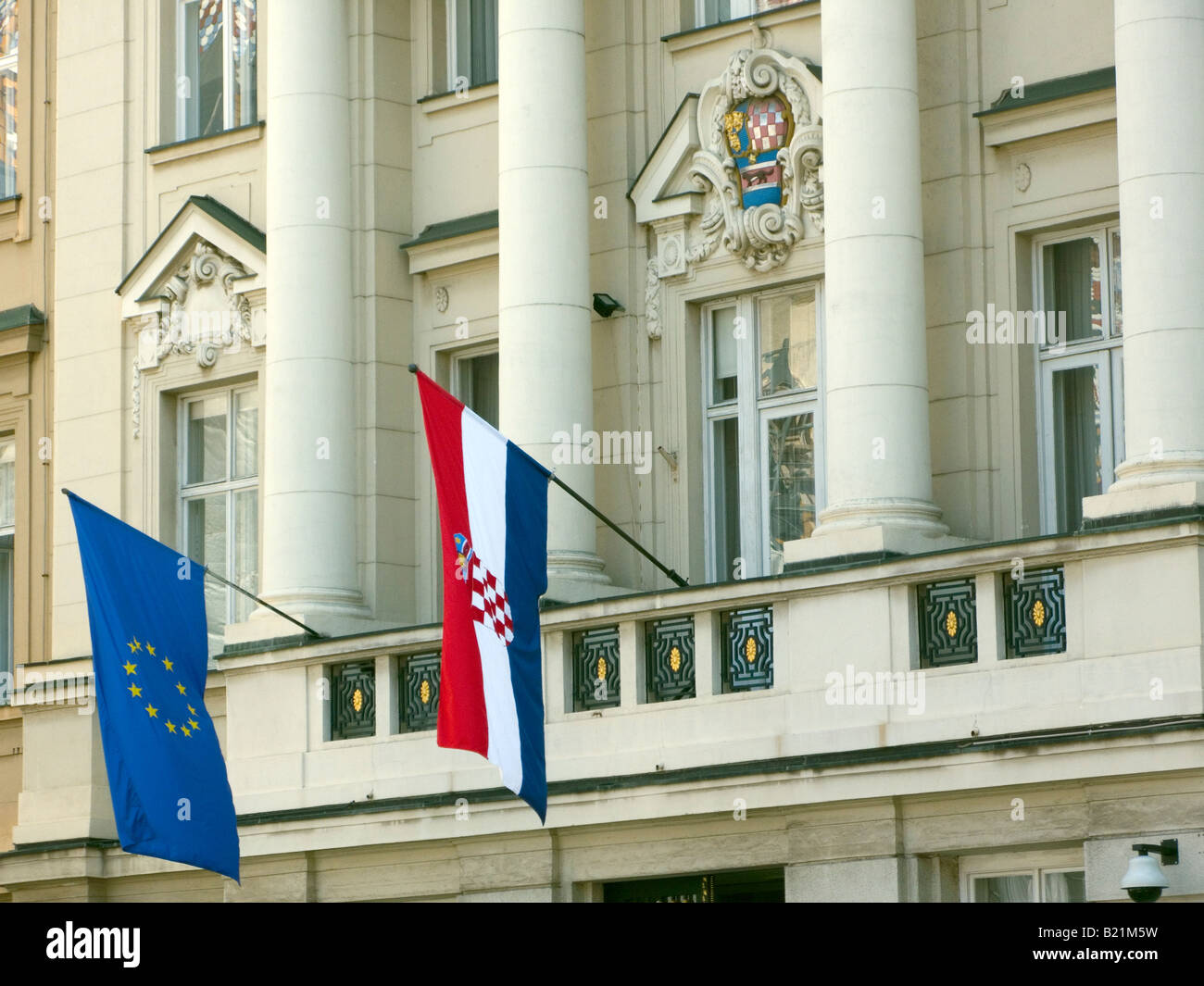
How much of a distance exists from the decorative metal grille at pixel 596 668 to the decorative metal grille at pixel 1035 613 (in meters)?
3.37

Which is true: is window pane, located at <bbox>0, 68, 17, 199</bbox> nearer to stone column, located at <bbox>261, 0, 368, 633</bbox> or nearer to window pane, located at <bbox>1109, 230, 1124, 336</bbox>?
stone column, located at <bbox>261, 0, 368, 633</bbox>

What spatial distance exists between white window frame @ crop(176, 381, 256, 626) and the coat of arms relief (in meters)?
4.31

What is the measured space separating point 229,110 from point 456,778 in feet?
23.4

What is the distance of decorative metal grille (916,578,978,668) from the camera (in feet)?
63.6

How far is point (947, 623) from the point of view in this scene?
19469mm

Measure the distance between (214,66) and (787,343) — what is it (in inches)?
267

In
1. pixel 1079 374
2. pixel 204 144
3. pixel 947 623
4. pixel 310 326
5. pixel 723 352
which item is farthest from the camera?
pixel 204 144

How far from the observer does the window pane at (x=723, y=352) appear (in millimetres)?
22547

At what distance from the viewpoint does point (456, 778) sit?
859 inches

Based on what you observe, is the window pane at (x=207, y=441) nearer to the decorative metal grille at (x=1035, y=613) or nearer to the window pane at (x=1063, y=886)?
the decorative metal grille at (x=1035, y=613)

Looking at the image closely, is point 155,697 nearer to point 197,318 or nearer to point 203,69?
point 197,318

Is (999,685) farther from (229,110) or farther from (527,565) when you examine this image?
(229,110)

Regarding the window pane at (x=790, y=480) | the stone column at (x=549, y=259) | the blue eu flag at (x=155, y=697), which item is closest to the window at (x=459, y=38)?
the stone column at (x=549, y=259)

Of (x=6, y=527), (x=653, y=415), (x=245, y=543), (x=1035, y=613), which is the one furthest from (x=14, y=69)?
(x=1035, y=613)
